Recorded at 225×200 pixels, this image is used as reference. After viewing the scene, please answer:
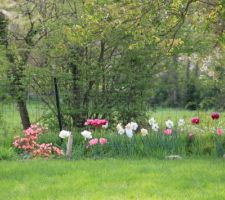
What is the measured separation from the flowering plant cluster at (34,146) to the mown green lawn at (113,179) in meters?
0.43

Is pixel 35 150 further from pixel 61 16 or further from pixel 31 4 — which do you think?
pixel 31 4

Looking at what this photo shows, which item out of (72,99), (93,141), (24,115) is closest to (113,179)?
(93,141)

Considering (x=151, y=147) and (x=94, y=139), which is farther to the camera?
(x=151, y=147)

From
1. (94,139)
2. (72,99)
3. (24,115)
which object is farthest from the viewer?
(24,115)

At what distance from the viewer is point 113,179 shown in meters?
6.68

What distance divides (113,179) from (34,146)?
2444 mm

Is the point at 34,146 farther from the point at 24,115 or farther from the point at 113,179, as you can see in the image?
the point at 24,115

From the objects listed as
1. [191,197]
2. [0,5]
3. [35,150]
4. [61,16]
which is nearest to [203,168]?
[191,197]

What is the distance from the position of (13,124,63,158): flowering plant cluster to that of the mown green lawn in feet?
1.40

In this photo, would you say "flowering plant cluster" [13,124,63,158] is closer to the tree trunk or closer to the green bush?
the green bush

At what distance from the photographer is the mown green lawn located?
5.96 metres

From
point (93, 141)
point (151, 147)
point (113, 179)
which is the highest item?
point (93, 141)

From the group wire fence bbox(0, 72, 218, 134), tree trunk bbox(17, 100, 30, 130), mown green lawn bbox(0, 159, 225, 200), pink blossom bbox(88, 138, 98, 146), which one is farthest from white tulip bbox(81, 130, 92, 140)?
tree trunk bbox(17, 100, 30, 130)

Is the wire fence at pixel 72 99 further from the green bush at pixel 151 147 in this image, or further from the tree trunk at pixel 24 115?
the green bush at pixel 151 147
